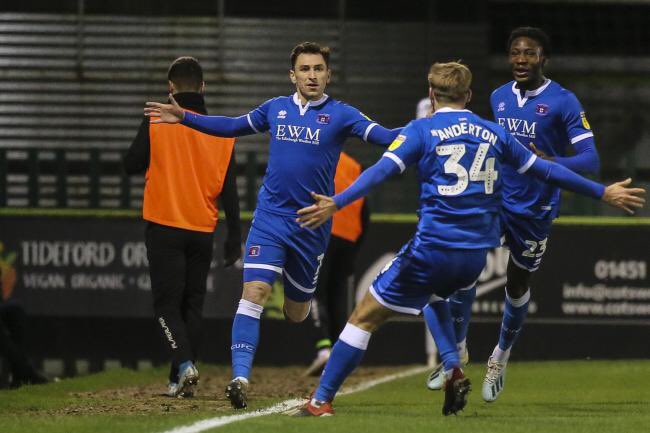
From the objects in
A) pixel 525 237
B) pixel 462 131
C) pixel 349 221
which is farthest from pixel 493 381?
pixel 349 221

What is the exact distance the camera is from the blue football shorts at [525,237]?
9094mm

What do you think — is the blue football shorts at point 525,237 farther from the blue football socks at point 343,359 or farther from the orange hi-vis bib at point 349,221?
the orange hi-vis bib at point 349,221

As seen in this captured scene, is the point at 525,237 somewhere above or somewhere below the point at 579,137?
below

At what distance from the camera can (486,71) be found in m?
18.4

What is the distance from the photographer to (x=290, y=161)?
8.25 m

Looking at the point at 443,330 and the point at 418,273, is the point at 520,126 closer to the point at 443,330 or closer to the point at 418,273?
the point at 443,330

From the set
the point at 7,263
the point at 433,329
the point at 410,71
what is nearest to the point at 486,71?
the point at 410,71

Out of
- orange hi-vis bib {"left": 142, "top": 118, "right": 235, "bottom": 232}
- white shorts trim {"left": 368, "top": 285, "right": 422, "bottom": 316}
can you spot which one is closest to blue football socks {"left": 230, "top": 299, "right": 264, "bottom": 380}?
white shorts trim {"left": 368, "top": 285, "right": 422, "bottom": 316}

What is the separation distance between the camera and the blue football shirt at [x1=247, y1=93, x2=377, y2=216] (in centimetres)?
824

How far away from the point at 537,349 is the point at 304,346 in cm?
225

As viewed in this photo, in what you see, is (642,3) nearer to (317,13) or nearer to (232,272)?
(317,13)

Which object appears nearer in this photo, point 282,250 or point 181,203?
point 282,250

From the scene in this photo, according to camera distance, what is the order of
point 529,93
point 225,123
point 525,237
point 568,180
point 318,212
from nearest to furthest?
point 318,212 → point 568,180 → point 225,123 → point 529,93 → point 525,237

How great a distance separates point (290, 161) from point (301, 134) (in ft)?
0.57
